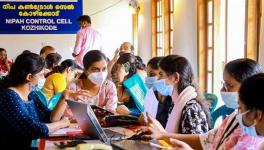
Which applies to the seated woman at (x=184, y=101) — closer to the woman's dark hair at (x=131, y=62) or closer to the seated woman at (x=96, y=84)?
the seated woman at (x=96, y=84)

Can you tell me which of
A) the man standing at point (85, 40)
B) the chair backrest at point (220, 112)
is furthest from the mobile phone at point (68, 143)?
the man standing at point (85, 40)

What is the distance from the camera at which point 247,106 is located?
174 cm

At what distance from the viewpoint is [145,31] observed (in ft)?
28.9

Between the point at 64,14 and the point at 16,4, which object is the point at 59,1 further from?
the point at 16,4

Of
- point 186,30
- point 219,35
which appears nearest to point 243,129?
point 219,35

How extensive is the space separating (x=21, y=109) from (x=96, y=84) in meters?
0.93

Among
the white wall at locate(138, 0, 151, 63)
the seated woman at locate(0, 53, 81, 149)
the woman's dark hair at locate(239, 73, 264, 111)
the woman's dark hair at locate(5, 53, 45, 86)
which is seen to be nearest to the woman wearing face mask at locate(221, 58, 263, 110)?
the woman's dark hair at locate(239, 73, 264, 111)

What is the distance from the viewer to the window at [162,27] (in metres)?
7.25

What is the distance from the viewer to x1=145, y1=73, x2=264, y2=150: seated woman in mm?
1696

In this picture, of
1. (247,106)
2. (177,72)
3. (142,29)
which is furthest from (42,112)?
(142,29)

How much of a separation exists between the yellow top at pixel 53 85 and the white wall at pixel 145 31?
174 inches

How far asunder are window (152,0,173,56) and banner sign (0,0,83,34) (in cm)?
213

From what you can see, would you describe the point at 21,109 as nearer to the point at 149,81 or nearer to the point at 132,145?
the point at 132,145

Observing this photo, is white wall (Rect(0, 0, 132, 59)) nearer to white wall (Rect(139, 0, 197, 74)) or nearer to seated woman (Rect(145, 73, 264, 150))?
white wall (Rect(139, 0, 197, 74))
